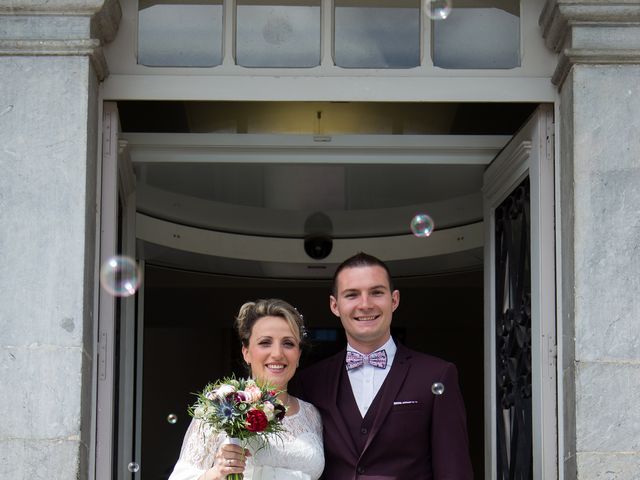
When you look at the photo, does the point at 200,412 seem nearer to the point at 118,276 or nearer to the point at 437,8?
the point at 118,276

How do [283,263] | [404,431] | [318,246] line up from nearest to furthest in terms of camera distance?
[404,431] → [318,246] → [283,263]

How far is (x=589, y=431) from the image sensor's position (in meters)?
5.13

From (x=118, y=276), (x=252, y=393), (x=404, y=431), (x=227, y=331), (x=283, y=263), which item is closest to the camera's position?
(x=252, y=393)

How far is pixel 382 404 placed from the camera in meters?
5.36

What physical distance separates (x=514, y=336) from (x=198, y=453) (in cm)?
186

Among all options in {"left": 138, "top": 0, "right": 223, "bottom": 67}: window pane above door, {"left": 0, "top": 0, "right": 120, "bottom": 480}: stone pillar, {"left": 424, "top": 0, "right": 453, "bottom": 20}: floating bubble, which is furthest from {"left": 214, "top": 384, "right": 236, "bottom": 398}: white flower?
{"left": 424, "top": 0, "right": 453, "bottom": 20}: floating bubble

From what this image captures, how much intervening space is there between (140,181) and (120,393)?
2.78 m

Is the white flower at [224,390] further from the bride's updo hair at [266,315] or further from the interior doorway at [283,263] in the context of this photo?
the interior doorway at [283,263]

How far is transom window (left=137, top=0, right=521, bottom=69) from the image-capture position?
5820mm

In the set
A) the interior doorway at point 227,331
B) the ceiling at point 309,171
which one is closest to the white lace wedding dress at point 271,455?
the ceiling at point 309,171

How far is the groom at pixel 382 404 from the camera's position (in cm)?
530

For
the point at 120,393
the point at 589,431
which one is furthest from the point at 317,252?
the point at 589,431

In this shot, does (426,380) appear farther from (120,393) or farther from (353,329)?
(120,393)

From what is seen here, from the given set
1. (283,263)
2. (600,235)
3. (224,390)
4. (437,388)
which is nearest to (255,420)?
(224,390)
